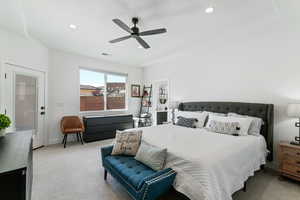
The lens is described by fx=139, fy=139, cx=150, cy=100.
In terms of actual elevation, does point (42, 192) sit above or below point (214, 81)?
below

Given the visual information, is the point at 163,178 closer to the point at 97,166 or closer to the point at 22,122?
the point at 97,166

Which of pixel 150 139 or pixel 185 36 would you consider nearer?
pixel 150 139

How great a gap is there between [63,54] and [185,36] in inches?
145

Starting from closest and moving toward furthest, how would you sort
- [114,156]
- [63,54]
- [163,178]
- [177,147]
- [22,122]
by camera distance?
[163,178]
[177,147]
[114,156]
[22,122]
[63,54]

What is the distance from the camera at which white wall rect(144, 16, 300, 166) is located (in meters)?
2.58

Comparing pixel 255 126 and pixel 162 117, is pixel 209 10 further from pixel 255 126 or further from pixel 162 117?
pixel 162 117

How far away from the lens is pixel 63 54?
4332 mm

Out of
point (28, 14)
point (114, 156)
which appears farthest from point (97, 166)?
point (28, 14)

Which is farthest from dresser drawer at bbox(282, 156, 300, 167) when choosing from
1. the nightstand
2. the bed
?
the bed

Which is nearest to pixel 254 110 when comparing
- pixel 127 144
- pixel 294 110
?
pixel 294 110

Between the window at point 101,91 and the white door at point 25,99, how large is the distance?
118 centimetres

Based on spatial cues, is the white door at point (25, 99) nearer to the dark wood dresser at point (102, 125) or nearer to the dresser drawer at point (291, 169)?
the dark wood dresser at point (102, 125)

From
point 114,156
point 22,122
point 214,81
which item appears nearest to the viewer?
point 114,156

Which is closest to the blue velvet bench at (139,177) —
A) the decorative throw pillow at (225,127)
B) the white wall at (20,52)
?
the decorative throw pillow at (225,127)
